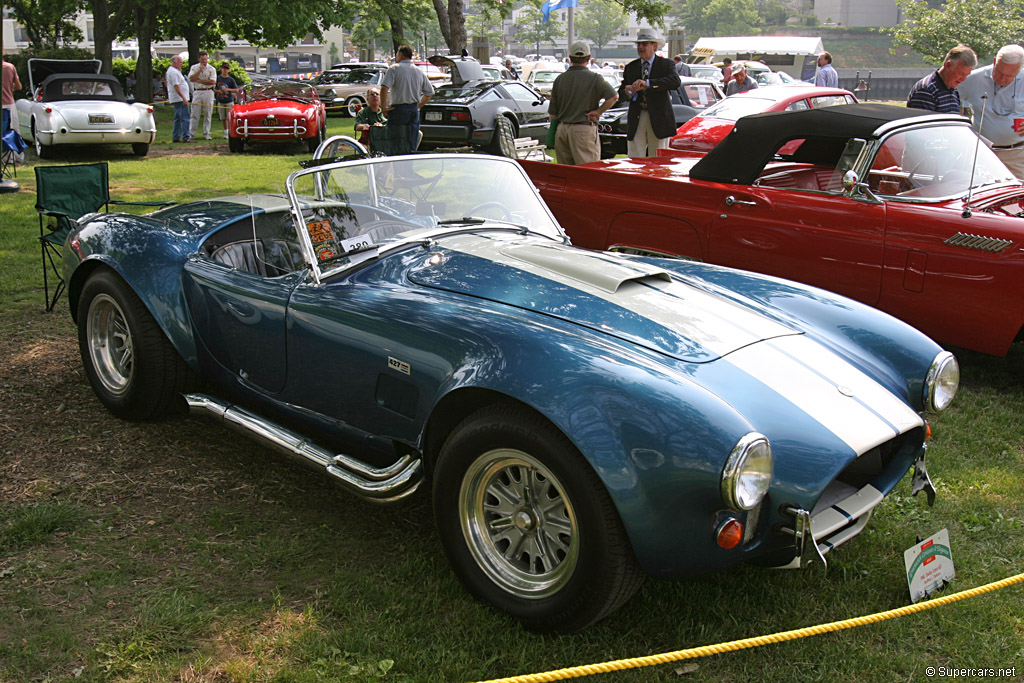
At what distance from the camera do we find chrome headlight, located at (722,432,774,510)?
229 cm

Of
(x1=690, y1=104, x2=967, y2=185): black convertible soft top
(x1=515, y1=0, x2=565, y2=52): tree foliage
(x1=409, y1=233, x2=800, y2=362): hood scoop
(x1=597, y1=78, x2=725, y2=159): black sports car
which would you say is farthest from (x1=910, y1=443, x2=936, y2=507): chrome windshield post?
(x1=515, y1=0, x2=565, y2=52): tree foliage

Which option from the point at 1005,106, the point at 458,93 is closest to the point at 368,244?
the point at 1005,106

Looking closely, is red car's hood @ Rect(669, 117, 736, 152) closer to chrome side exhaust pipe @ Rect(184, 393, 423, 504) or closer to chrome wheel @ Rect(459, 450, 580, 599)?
chrome side exhaust pipe @ Rect(184, 393, 423, 504)

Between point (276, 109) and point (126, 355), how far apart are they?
11.9 m

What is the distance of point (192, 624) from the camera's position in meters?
2.82

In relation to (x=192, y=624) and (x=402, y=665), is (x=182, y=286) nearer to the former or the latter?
(x=192, y=624)

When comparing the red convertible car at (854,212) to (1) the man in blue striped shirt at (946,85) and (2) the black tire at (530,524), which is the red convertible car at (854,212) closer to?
(1) the man in blue striped shirt at (946,85)

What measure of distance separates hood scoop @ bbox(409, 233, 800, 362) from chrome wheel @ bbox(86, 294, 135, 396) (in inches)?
70.8

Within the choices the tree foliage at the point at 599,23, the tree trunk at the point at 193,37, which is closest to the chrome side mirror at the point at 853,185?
the tree trunk at the point at 193,37

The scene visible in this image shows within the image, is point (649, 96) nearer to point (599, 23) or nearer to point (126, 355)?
point (126, 355)

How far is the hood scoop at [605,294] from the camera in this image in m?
2.84

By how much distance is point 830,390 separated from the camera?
109 inches

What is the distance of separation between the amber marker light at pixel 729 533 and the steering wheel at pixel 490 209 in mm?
2016

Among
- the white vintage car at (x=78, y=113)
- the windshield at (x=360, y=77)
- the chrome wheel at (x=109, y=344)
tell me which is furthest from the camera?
the windshield at (x=360, y=77)
